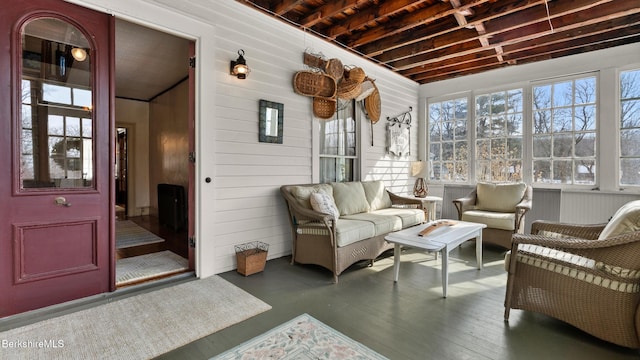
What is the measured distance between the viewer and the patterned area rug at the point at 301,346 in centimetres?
180

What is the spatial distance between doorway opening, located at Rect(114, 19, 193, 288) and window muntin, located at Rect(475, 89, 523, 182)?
4973mm

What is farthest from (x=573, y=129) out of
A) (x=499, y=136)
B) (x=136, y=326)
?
(x=136, y=326)

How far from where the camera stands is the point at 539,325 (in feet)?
7.16

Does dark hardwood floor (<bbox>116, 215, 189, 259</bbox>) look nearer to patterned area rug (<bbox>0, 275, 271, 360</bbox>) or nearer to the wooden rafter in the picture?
patterned area rug (<bbox>0, 275, 271, 360</bbox>)

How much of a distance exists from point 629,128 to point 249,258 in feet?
18.0

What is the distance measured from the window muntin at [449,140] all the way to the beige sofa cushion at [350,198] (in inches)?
97.8

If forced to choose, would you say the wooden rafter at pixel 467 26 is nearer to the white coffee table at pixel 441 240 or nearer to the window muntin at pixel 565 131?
the window muntin at pixel 565 131

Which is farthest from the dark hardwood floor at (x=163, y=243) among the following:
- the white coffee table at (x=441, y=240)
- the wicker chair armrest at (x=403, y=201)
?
the wicker chair armrest at (x=403, y=201)

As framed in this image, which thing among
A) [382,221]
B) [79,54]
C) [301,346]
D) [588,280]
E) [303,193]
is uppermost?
[79,54]

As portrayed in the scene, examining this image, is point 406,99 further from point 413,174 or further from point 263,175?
point 263,175

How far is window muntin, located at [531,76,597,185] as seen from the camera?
4512mm

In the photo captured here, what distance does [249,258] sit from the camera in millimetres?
3182

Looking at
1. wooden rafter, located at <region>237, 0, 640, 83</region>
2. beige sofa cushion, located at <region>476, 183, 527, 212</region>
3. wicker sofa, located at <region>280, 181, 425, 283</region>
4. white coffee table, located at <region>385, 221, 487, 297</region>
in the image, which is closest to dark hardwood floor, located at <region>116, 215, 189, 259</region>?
wicker sofa, located at <region>280, 181, 425, 283</region>

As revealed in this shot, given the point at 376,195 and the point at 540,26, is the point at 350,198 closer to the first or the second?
the point at 376,195
